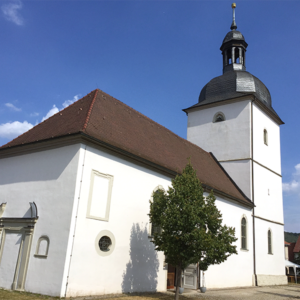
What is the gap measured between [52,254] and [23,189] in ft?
9.88

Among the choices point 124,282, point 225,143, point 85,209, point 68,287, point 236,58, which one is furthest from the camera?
point 236,58

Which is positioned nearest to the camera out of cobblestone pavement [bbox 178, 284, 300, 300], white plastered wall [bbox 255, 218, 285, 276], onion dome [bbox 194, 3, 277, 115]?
cobblestone pavement [bbox 178, 284, 300, 300]

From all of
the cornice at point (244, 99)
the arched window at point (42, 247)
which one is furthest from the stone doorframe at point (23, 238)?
the cornice at point (244, 99)

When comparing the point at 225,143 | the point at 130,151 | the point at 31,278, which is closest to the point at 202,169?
the point at 225,143

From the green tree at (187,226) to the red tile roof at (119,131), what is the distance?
274 centimetres

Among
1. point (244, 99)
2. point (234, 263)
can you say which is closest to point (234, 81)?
point (244, 99)

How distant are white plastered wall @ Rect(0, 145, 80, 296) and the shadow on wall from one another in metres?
2.85

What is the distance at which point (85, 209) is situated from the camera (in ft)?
36.3

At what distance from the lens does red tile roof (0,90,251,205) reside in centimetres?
1249

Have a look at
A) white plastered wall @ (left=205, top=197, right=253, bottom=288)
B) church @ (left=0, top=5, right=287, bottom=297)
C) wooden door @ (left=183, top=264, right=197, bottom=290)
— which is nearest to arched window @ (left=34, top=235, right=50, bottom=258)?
church @ (left=0, top=5, right=287, bottom=297)

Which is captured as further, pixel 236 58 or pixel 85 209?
pixel 236 58

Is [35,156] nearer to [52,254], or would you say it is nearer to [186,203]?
[52,254]

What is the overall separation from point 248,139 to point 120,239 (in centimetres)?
1267

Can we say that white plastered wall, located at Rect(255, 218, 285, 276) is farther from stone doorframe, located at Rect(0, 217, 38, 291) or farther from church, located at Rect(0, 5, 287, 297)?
stone doorframe, located at Rect(0, 217, 38, 291)
